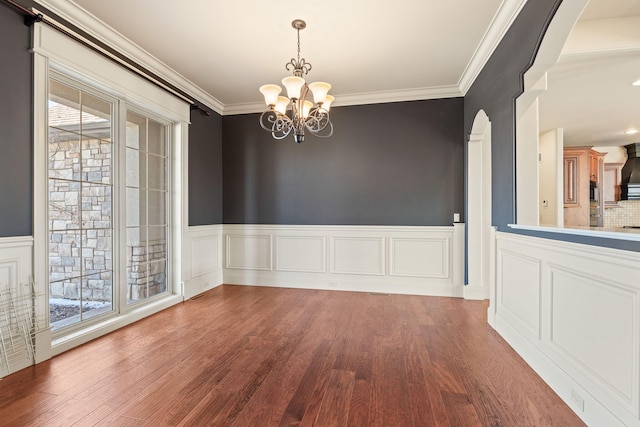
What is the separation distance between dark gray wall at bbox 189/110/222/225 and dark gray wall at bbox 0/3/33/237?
2.04 metres

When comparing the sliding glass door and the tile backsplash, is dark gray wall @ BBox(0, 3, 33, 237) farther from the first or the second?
the tile backsplash

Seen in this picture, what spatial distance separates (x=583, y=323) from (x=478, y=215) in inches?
96.9

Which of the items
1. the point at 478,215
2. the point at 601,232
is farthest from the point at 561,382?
the point at 478,215

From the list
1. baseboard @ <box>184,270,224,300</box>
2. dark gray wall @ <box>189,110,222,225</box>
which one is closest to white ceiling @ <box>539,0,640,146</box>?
dark gray wall @ <box>189,110,222,225</box>

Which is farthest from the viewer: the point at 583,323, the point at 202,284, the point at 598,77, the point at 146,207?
the point at 202,284

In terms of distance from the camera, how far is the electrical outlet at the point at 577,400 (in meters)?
1.80

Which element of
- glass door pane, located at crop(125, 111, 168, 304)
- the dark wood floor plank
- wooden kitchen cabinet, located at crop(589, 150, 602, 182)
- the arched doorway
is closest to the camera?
the dark wood floor plank

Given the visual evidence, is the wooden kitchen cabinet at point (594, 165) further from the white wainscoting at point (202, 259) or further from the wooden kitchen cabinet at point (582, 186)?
the white wainscoting at point (202, 259)

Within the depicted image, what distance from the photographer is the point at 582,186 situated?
623 centimetres

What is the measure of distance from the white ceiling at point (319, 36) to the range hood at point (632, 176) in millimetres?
4872

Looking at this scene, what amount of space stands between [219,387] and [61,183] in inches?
86.8

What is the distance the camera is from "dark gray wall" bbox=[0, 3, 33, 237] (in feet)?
7.30

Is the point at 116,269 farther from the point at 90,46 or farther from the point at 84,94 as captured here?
the point at 90,46

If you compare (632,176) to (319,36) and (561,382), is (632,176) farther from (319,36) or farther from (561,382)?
(319,36)
